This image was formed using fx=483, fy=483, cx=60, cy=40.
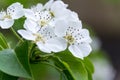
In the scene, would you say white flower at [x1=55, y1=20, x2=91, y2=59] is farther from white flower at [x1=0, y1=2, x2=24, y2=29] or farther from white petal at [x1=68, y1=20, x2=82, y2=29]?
white flower at [x1=0, y1=2, x2=24, y2=29]

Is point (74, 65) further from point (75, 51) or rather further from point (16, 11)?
point (16, 11)

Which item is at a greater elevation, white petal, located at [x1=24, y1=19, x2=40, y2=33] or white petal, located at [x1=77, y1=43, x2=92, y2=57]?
white petal, located at [x1=24, y1=19, x2=40, y2=33]

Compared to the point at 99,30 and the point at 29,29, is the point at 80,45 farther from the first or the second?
the point at 99,30

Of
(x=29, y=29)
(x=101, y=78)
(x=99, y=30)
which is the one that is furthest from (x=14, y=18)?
(x=99, y=30)

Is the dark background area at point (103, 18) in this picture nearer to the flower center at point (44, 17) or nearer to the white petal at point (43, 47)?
the flower center at point (44, 17)

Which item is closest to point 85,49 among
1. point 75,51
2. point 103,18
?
point 75,51

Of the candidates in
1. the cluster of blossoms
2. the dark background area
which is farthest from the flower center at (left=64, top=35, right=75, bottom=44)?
the dark background area

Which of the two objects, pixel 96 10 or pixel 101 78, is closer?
pixel 101 78
